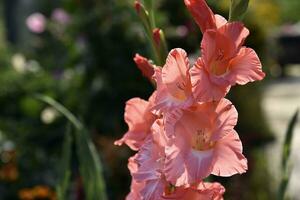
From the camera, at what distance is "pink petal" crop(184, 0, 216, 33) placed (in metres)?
1.12

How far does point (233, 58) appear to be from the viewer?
110 cm

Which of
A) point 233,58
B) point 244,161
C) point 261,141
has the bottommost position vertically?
point 261,141

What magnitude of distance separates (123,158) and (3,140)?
0.63 meters

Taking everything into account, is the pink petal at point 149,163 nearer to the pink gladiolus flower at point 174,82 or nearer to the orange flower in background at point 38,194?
the pink gladiolus flower at point 174,82

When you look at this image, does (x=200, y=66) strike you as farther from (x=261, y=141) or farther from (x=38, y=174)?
(x=261, y=141)

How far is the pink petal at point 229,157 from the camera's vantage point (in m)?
1.07

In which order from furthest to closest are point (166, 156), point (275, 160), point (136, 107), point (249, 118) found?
Result: point (249, 118) < point (275, 160) < point (136, 107) < point (166, 156)

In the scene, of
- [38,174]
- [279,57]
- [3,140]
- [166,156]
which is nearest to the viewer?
[166,156]

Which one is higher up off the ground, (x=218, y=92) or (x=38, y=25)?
(x=218, y=92)

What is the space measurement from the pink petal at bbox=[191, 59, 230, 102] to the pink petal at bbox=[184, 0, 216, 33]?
2.8 inches

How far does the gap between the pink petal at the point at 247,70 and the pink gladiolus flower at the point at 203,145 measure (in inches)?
1.5

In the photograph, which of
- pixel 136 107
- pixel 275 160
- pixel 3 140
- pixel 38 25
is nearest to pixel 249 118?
pixel 275 160

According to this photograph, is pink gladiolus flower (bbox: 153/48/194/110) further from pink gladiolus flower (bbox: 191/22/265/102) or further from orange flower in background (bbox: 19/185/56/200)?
orange flower in background (bbox: 19/185/56/200)

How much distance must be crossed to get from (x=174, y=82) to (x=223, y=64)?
77mm
